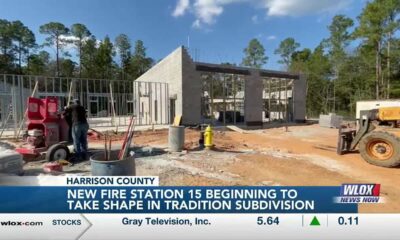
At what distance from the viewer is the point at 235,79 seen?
830 inches

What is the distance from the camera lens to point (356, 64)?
112ft

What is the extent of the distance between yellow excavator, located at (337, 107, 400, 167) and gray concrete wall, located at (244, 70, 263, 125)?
11.8 metres

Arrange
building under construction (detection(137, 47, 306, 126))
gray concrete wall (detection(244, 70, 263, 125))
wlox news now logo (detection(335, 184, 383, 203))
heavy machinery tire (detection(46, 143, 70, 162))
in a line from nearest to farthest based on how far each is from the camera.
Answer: wlox news now logo (detection(335, 184, 383, 203)) < heavy machinery tire (detection(46, 143, 70, 162)) < building under construction (detection(137, 47, 306, 126)) < gray concrete wall (detection(244, 70, 263, 125))

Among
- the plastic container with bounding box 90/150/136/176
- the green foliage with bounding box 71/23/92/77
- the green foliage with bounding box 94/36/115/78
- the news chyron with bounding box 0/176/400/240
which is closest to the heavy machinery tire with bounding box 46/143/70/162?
the plastic container with bounding box 90/150/136/176

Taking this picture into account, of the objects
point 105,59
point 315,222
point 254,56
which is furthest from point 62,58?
point 315,222

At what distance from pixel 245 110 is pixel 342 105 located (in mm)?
22288

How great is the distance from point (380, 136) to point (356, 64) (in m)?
30.6

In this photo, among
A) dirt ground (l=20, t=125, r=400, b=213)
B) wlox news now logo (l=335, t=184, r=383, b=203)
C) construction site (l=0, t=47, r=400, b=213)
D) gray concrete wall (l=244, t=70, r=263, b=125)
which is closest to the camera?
wlox news now logo (l=335, t=184, r=383, b=203)

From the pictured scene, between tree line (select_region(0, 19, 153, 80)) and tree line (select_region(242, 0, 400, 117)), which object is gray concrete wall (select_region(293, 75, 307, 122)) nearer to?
tree line (select_region(242, 0, 400, 117))

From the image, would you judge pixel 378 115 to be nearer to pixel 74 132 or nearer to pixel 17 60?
pixel 74 132

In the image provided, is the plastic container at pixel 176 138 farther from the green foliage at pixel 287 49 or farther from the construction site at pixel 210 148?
the green foliage at pixel 287 49

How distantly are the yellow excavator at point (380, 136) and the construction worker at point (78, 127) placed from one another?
773cm

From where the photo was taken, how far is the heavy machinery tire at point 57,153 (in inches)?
278

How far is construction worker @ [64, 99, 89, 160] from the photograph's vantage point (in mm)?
7621
